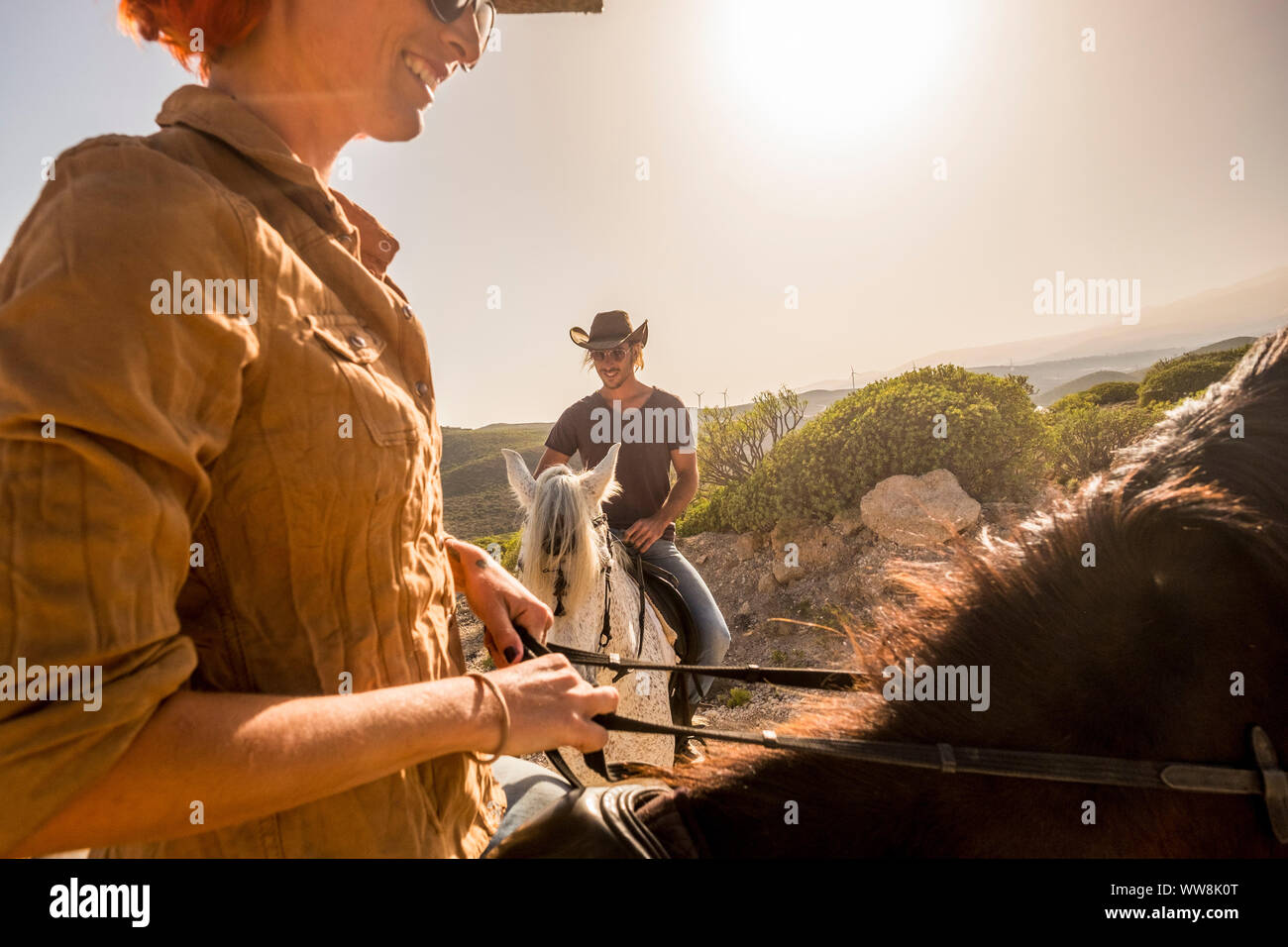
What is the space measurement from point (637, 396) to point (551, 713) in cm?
494

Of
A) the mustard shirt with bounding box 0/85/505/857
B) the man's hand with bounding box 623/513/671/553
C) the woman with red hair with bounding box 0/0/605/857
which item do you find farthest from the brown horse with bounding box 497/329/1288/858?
the man's hand with bounding box 623/513/671/553

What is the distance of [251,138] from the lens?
3.65ft

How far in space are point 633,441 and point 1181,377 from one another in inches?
527

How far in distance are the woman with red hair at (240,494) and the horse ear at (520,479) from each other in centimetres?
285

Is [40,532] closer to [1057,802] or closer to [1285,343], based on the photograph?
[1057,802]

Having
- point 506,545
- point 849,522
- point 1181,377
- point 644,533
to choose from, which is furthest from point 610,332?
point 1181,377

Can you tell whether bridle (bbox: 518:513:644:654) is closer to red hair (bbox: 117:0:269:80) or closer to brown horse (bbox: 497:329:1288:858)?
brown horse (bbox: 497:329:1288:858)

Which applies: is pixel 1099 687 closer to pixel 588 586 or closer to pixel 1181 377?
pixel 588 586

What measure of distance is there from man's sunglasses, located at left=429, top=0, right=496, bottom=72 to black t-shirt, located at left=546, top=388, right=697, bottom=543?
14.1 feet

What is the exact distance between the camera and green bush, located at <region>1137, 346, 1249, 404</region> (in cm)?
1327

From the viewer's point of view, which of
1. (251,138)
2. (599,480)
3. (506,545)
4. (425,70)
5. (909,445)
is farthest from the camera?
(506,545)

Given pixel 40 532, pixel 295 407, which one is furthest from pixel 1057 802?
pixel 40 532
